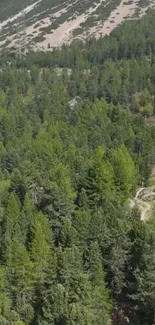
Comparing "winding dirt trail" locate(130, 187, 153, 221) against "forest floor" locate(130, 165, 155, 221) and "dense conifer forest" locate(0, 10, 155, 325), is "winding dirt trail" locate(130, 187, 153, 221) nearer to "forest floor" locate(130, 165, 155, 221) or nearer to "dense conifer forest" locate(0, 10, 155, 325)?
"forest floor" locate(130, 165, 155, 221)

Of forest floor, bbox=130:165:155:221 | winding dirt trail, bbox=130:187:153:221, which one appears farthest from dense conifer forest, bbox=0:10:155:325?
forest floor, bbox=130:165:155:221

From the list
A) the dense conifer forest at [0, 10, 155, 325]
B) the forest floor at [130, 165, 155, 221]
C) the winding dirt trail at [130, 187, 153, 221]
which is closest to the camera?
the dense conifer forest at [0, 10, 155, 325]

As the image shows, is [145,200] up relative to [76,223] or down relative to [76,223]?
down

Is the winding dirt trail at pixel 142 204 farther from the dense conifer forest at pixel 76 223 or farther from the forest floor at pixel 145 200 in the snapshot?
the dense conifer forest at pixel 76 223

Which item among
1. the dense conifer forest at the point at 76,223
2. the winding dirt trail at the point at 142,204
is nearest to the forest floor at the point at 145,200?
the winding dirt trail at the point at 142,204

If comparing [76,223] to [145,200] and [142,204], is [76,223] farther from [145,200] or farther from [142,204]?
[145,200]

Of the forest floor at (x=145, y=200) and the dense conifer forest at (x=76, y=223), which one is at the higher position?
the dense conifer forest at (x=76, y=223)

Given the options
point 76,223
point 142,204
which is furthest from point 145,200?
point 76,223

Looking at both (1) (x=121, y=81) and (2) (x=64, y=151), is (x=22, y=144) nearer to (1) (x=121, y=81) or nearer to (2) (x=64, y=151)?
(2) (x=64, y=151)

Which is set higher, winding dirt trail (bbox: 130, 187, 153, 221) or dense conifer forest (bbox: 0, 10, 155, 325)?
dense conifer forest (bbox: 0, 10, 155, 325)
